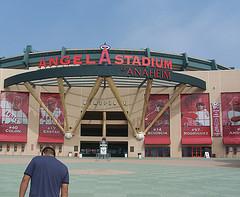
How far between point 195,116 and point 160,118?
6184mm

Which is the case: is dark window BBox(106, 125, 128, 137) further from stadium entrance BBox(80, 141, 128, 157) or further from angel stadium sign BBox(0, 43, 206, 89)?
angel stadium sign BBox(0, 43, 206, 89)

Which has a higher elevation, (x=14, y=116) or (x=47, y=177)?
(x=14, y=116)

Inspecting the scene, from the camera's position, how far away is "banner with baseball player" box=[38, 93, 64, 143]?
57.0m

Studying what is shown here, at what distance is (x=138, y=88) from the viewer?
195 ft

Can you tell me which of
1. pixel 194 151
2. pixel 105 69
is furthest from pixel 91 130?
pixel 105 69

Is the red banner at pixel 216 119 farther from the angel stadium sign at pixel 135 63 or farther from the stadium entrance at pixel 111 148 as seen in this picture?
the stadium entrance at pixel 111 148

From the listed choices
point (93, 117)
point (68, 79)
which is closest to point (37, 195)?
point (68, 79)

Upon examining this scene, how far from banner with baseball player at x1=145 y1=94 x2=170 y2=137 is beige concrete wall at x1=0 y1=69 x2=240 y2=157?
29.1 inches

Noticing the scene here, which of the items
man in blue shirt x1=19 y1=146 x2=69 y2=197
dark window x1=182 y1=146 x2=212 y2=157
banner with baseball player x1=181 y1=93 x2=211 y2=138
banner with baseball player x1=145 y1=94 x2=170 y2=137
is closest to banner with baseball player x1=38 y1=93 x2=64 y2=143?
banner with baseball player x1=145 y1=94 x2=170 y2=137

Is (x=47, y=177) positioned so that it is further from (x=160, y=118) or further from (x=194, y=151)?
(x=194, y=151)

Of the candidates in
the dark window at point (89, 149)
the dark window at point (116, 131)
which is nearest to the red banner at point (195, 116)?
the dark window at point (116, 131)

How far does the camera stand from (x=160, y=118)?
58.0 metres

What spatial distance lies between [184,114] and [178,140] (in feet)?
15.6

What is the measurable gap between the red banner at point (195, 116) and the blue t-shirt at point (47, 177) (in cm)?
5301
